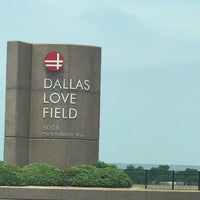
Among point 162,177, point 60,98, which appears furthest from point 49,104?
point 162,177

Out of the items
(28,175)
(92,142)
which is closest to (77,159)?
(92,142)

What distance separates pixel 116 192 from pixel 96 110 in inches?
156

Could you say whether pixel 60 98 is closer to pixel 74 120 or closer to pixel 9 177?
pixel 74 120

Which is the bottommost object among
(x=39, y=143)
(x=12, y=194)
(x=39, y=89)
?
(x=12, y=194)

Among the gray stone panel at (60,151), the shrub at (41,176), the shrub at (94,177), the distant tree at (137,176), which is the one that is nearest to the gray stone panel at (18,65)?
the gray stone panel at (60,151)

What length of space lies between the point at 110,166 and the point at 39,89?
11.9 ft

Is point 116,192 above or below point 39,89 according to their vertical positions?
below

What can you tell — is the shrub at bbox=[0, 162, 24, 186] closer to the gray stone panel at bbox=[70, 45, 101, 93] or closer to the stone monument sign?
the stone monument sign

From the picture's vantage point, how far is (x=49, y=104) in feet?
80.5

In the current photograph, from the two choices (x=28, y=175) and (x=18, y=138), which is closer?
(x=28, y=175)

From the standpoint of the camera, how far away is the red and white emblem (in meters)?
24.6

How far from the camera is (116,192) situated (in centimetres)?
2219

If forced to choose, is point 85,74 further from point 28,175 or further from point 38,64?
point 28,175

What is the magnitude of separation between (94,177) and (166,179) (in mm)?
4353
